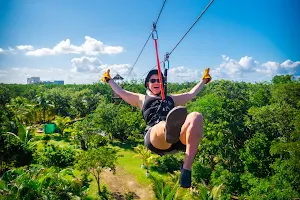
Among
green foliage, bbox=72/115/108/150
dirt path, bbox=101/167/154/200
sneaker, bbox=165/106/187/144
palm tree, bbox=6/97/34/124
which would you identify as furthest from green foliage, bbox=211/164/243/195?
palm tree, bbox=6/97/34/124

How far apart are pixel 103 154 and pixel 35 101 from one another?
24119 mm

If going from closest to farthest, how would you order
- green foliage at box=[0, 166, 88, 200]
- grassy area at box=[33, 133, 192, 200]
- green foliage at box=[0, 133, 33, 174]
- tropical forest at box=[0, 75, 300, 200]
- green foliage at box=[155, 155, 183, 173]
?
green foliage at box=[0, 166, 88, 200]
tropical forest at box=[0, 75, 300, 200]
green foliage at box=[0, 133, 33, 174]
grassy area at box=[33, 133, 192, 200]
green foliage at box=[155, 155, 183, 173]

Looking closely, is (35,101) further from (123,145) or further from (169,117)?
(169,117)

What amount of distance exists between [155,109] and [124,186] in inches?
537

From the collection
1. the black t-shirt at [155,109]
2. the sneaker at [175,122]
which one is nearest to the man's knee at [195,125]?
the sneaker at [175,122]

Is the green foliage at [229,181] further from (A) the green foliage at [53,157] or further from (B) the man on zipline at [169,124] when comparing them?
(A) the green foliage at [53,157]

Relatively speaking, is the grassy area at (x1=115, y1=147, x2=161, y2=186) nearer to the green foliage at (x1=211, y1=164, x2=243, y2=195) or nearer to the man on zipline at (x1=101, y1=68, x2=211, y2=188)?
the green foliage at (x1=211, y1=164, x2=243, y2=195)

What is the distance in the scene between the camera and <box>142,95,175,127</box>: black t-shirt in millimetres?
4074

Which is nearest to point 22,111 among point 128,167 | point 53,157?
point 53,157

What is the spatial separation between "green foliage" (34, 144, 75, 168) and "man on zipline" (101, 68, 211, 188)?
1551cm

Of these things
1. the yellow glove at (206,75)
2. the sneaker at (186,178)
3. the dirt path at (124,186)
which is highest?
the yellow glove at (206,75)

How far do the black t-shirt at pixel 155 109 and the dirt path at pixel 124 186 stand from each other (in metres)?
12.2

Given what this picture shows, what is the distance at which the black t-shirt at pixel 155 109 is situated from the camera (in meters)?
4.07

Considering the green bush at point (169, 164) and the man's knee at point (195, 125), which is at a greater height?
the man's knee at point (195, 125)
